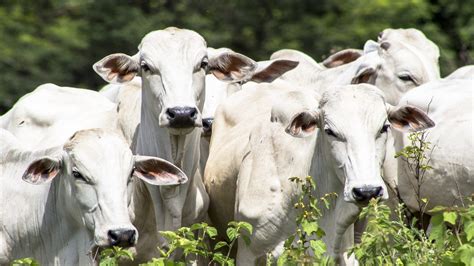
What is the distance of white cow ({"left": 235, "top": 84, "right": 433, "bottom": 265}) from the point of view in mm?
8359

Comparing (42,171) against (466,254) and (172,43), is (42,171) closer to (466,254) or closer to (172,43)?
(172,43)

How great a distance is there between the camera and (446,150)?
34.0 ft

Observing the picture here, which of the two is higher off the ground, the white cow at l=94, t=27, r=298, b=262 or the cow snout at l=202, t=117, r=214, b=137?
the white cow at l=94, t=27, r=298, b=262

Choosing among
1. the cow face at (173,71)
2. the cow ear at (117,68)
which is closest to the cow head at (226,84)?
the cow face at (173,71)

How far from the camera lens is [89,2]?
2470 centimetres

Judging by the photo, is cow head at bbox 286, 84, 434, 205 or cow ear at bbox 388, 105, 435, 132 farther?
cow ear at bbox 388, 105, 435, 132

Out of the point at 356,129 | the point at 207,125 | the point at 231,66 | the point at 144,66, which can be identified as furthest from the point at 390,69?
the point at 356,129

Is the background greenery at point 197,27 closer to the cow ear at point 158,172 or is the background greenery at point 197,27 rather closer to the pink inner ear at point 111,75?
the pink inner ear at point 111,75

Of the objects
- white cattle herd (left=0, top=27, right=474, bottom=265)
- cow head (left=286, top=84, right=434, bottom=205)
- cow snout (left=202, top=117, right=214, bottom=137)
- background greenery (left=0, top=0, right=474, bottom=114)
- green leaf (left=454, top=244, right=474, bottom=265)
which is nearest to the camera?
green leaf (left=454, top=244, right=474, bottom=265)

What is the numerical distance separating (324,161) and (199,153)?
114 centimetres

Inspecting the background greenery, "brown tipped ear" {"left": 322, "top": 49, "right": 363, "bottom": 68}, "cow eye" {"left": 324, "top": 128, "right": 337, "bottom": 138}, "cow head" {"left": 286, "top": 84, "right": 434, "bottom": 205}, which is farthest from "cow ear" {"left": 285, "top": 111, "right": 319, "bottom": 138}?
the background greenery

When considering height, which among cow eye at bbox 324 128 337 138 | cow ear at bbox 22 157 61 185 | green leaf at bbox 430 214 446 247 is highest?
cow eye at bbox 324 128 337 138

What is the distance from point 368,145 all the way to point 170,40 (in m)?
1.59

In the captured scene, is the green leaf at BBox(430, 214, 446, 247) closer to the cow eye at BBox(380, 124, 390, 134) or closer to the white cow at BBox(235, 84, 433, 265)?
the white cow at BBox(235, 84, 433, 265)
